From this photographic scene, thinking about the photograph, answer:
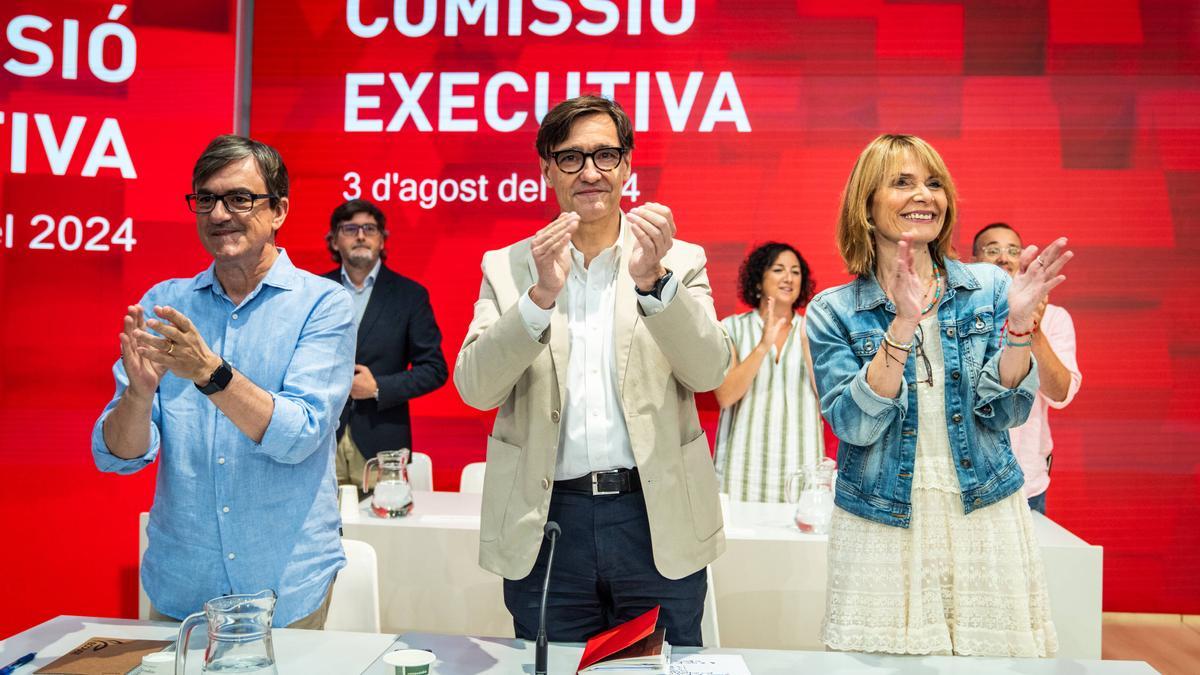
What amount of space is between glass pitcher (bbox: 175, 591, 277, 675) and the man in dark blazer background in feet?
8.64

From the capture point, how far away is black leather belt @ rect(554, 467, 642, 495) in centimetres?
198

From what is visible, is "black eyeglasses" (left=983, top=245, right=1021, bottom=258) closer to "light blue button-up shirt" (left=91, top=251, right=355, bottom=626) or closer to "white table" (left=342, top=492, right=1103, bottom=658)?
"white table" (left=342, top=492, right=1103, bottom=658)

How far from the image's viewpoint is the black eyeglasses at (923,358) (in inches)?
76.1

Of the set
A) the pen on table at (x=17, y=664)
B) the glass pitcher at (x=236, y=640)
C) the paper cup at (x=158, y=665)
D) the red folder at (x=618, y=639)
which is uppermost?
the glass pitcher at (x=236, y=640)

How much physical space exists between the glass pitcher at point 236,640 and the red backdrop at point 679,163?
11.8 feet

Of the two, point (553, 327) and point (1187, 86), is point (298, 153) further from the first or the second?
point (1187, 86)

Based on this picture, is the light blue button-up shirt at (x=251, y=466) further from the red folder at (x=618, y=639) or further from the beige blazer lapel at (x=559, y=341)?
the red folder at (x=618, y=639)

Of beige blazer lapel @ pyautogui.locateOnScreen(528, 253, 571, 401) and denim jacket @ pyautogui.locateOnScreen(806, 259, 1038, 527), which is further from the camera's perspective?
beige blazer lapel @ pyautogui.locateOnScreen(528, 253, 571, 401)

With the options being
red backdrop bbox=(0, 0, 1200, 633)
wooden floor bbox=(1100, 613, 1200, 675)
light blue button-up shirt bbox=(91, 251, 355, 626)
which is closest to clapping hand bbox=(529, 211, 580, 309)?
light blue button-up shirt bbox=(91, 251, 355, 626)

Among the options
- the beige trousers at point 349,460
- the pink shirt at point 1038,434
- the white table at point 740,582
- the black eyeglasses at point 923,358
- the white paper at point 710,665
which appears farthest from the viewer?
the beige trousers at point 349,460

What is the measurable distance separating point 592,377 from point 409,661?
67 centimetres

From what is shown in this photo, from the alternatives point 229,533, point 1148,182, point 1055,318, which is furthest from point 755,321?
point 229,533

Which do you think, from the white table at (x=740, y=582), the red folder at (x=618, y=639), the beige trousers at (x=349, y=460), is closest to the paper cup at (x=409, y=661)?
the red folder at (x=618, y=639)

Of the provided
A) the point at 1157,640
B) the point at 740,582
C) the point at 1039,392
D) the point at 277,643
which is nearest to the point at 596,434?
the point at 277,643
